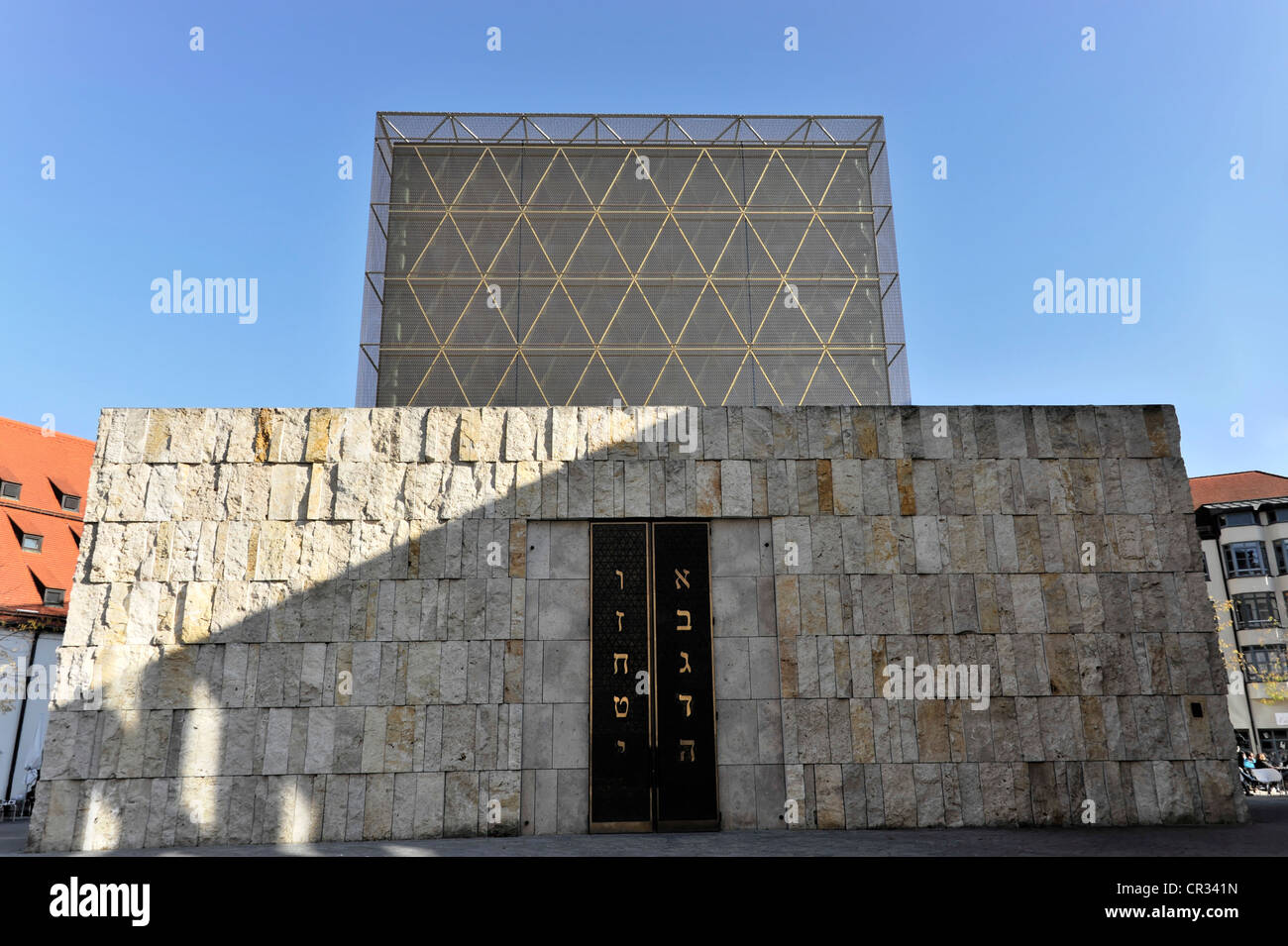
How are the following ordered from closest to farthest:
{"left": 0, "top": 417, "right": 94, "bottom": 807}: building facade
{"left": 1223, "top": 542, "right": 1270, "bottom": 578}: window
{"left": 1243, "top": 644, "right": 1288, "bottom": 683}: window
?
{"left": 0, "top": 417, "right": 94, "bottom": 807}: building facade
{"left": 1243, "top": 644, "right": 1288, "bottom": 683}: window
{"left": 1223, "top": 542, "right": 1270, "bottom": 578}: window

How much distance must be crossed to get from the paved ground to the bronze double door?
557mm

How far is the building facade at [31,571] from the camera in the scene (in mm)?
30000

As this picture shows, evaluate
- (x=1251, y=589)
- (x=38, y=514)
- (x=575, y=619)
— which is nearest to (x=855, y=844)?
(x=575, y=619)

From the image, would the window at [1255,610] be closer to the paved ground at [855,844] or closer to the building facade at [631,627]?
the paved ground at [855,844]

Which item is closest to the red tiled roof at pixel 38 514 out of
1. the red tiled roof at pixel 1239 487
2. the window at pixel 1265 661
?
the window at pixel 1265 661

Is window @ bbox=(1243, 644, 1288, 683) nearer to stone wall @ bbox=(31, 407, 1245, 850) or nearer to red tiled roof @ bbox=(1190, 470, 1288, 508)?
red tiled roof @ bbox=(1190, 470, 1288, 508)

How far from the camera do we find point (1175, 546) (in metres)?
13.7

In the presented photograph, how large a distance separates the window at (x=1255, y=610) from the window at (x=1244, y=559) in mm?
1275

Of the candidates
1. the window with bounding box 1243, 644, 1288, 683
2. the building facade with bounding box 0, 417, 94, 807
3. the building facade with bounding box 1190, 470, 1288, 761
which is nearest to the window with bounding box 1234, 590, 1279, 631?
the building facade with bounding box 1190, 470, 1288, 761

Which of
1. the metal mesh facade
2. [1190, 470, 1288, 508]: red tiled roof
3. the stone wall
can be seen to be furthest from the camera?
[1190, 470, 1288, 508]: red tiled roof

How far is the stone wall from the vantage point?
12.5 m

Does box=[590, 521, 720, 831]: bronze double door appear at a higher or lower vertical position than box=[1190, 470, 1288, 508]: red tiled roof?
lower

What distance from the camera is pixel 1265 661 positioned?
4766 cm

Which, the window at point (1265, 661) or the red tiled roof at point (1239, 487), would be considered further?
the red tiled roof at point (1239, 487)
